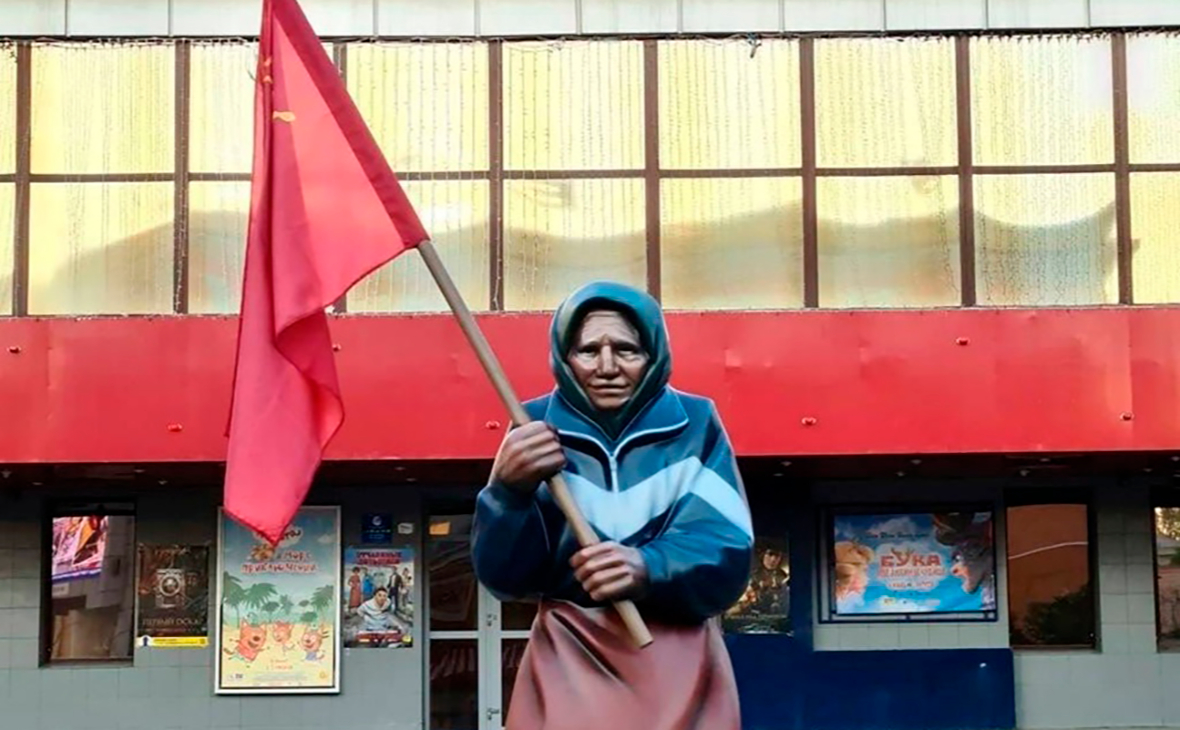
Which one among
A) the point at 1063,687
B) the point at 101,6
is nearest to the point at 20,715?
the point at 101,6

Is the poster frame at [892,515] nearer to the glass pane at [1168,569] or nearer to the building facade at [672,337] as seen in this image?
the building facade at [672,337]

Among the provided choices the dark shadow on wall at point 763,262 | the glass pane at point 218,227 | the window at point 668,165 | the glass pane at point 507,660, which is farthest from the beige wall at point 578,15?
the glass pane at point 507,660

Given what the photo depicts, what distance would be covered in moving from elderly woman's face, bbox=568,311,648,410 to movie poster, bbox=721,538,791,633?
33.5 ft

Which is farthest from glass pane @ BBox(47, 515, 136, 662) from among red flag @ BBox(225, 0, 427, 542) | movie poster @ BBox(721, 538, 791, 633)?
red flag @ BBox(225, 0, 427, 542)

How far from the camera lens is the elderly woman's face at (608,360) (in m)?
3.80

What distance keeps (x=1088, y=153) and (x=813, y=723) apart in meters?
5.71

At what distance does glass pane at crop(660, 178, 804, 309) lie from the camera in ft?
41.3

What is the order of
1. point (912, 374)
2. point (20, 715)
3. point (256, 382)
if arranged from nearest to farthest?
point (256, 382)
point (912, 374)
point (20, 715)

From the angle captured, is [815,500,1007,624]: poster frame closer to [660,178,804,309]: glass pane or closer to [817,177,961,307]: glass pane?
[817,177,961,307]: glass pane

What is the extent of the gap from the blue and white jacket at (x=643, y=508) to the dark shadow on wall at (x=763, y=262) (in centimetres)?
876

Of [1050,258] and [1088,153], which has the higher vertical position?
[1088,153]

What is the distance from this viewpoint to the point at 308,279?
4195 mm

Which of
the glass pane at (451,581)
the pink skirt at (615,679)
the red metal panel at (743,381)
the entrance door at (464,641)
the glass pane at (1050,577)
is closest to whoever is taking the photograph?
the pink skirt at (615,679)

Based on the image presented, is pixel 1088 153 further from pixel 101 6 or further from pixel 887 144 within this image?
pixel 101 6
